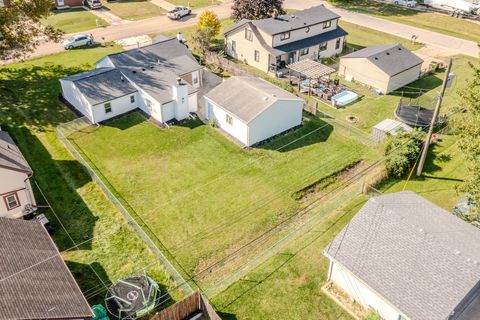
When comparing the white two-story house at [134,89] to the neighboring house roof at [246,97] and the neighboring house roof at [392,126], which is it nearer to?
the neighboring house roof at [246,97]

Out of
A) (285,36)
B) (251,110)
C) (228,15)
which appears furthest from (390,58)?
(228,15)

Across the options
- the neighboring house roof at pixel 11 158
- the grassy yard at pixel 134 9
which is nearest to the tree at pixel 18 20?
the neighboring house roof at pixel 11 158

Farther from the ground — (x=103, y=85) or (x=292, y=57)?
(x=103, y=85)

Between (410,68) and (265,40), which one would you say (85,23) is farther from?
(410,68)

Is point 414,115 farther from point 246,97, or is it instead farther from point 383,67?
point 246,97

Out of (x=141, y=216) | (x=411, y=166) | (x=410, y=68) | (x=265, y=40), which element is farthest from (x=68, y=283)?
(x=410, y=68)

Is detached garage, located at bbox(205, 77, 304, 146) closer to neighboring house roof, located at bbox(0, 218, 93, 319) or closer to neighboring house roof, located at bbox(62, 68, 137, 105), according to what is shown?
neighboring house roof, located at bbox(62, 68, 137, 105)
